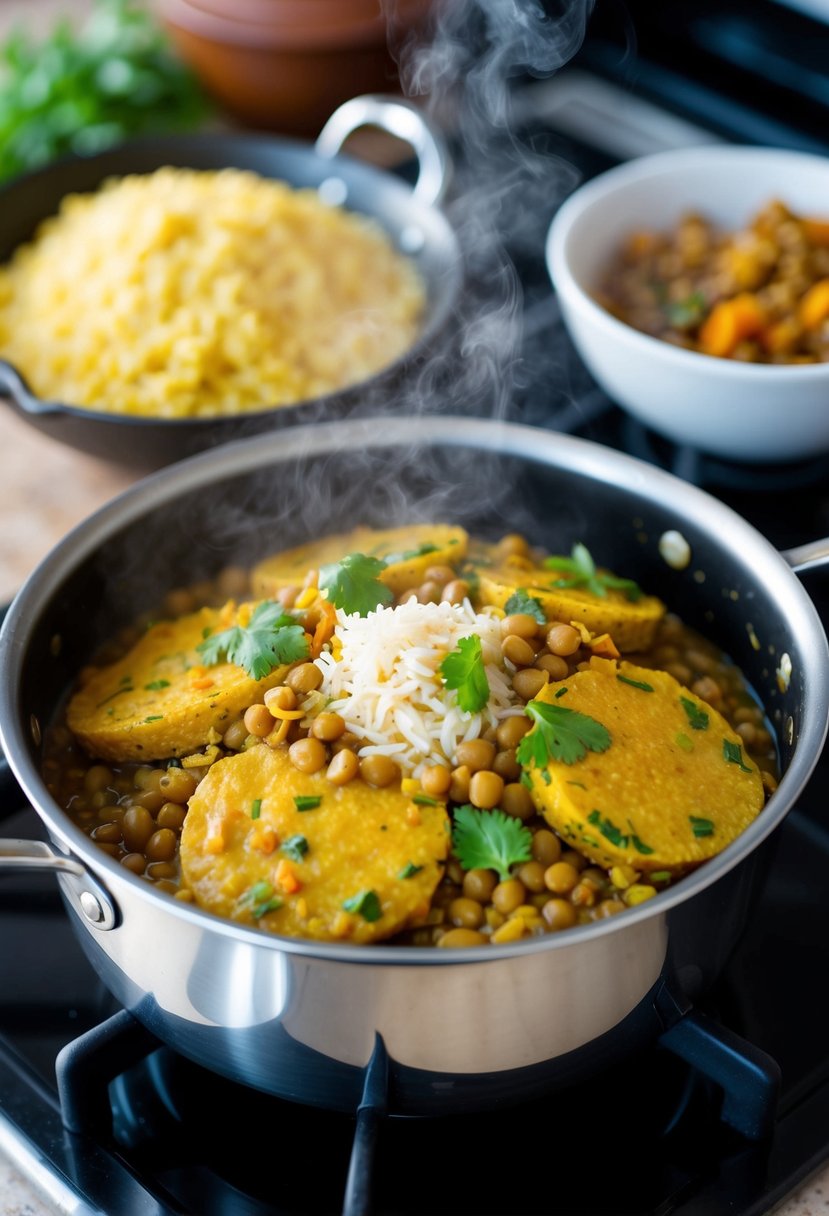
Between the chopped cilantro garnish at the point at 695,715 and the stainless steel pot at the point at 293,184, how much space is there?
0.91 m

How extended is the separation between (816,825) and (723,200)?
5.09 ft

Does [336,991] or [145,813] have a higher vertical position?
[336,991]

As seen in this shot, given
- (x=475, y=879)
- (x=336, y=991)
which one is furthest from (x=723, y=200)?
(x=336, y=991)

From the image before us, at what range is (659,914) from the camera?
4.08ft

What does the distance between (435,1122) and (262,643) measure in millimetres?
651

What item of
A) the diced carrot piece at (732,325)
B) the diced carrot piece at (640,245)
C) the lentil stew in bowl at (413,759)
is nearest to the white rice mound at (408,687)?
the lentil stew in bowl at (413,759)

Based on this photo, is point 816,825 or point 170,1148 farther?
point 816,825

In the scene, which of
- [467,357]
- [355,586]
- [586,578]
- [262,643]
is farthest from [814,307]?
[262,643]

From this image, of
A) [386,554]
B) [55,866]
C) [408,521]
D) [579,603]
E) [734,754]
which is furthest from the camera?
[408,521]

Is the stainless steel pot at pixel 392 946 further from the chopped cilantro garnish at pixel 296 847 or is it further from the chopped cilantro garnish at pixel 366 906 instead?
the chopped cilantro garnish at pixel 296 847

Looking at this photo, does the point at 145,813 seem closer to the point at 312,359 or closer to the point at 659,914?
the point at 659,914

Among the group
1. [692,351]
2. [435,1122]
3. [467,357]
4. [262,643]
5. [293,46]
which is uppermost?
[293,46]

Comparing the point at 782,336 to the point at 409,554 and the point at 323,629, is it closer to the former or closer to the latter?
the point at 409,554

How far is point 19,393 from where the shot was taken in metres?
2.29
